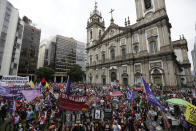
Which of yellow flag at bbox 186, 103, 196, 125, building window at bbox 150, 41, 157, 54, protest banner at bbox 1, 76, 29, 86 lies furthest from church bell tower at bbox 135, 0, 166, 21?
protest banner at bbox 1, 76, 29, 86

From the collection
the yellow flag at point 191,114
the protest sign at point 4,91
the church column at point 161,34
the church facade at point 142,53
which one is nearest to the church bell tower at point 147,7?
the church facade at point 142,53

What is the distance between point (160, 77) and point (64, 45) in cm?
5968

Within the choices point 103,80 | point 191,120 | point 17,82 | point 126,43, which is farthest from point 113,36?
point 191,120

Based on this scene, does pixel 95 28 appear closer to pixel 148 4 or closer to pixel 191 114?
pixel 148 4

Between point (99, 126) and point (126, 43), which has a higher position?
point (126, 43)

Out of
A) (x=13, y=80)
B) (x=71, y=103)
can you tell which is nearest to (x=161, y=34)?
(x=71, y=103)

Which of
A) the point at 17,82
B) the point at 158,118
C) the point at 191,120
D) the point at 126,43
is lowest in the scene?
the point at 158,118

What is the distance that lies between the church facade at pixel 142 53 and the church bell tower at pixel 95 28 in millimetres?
815

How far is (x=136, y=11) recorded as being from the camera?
27969 millimetres

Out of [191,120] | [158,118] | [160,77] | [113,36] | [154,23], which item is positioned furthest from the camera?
[113,36]

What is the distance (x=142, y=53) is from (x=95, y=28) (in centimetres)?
2307

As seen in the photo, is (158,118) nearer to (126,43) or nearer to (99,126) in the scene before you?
(99,126)

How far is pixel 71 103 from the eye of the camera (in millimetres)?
5891

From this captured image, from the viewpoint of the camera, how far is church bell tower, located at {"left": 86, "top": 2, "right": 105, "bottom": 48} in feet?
134
